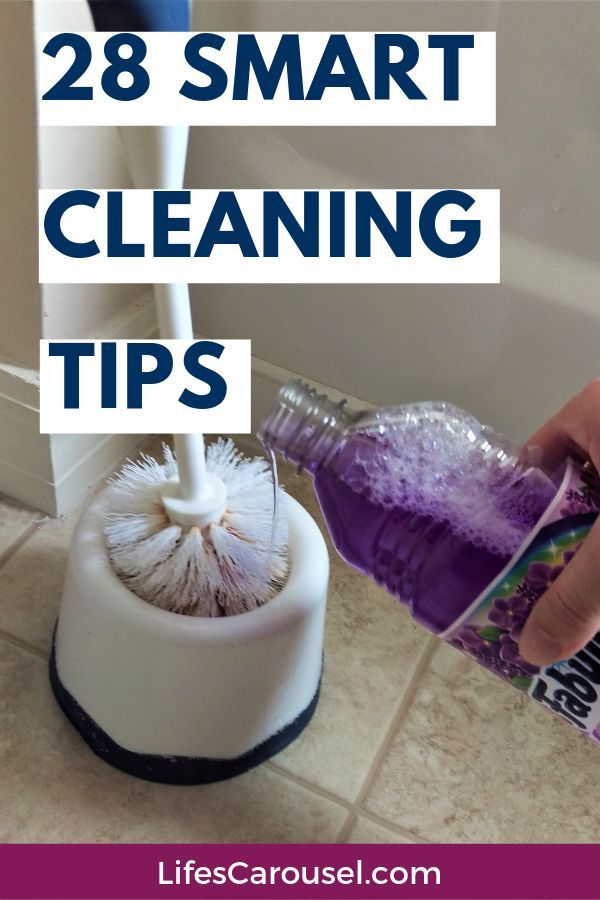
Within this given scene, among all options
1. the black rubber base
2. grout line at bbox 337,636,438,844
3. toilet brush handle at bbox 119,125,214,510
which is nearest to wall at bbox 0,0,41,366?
toilet brush handle at bbox 119,125,214,510

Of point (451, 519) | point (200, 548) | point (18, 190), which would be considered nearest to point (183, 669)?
point (200, 548)

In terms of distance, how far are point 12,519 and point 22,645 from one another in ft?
0.38

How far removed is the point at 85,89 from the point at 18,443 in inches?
10.3

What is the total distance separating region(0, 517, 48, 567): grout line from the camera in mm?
680

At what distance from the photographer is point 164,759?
1.82 ft

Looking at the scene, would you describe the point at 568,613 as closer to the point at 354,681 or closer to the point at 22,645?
the point at 354,681

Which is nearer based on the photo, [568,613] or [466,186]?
[568,613]

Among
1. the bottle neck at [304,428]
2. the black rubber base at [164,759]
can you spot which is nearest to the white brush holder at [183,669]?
the black rubber base at [164,759]

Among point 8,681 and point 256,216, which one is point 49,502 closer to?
point 8,681

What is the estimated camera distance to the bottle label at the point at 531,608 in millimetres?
423

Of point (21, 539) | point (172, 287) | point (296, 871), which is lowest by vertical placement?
point (296, 871)

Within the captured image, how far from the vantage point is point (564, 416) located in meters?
0.51

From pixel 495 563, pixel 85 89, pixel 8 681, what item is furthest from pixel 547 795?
pixel 85 89

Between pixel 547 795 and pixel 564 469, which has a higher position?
pixel 564 469
